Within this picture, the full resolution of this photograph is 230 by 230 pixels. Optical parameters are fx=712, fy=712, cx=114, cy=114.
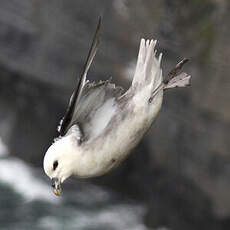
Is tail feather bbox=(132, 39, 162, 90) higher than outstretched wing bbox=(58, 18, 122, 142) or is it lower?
higher

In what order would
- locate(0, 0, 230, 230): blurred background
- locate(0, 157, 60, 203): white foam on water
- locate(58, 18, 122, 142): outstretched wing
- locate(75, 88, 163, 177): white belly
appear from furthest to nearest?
locate(0, 157, 60, 203): white foam on water < locate(0, 0, 230, 230): blurred background < locate(58, 18, 122, 142): outstretched wing < locate(75, 88, 163, 177): white belly

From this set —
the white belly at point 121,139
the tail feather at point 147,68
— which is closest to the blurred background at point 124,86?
the tail feather at point 147,68

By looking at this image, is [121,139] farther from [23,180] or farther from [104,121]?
[23,180]

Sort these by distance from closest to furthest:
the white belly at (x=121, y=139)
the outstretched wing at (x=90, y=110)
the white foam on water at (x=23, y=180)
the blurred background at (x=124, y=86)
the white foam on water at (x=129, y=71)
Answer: the white belly at (x=121, y=139) → the outstretched wing at (x=90, y=110) → the blurred background at (x=124, y=86) → the white foam on water at (x=129, y=71) → the white foam on water at (x=23, y=180)

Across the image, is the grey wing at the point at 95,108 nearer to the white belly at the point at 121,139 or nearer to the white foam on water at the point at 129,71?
the white belly at the point at 121,139

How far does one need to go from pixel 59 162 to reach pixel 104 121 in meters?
0.16

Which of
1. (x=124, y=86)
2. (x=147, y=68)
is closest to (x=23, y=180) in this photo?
(x=124, y=86)

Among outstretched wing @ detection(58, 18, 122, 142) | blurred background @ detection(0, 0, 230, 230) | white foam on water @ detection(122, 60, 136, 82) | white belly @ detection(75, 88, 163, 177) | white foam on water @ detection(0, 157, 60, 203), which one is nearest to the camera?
white belly @ detection(75, 88, 163, 177)

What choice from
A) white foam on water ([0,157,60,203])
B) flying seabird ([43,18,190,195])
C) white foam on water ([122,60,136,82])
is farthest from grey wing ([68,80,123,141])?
white foam on water ([0,157,60,203])

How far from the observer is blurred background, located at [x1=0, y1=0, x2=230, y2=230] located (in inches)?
211

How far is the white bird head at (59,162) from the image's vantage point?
1505 millimetres

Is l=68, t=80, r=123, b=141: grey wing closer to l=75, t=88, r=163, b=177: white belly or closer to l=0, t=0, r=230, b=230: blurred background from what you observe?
l=75, t=88, r=163, b=177: white belly

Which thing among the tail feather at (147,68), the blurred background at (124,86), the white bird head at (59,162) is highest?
the blurred background at (124,86)

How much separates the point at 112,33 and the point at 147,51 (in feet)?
13.4
